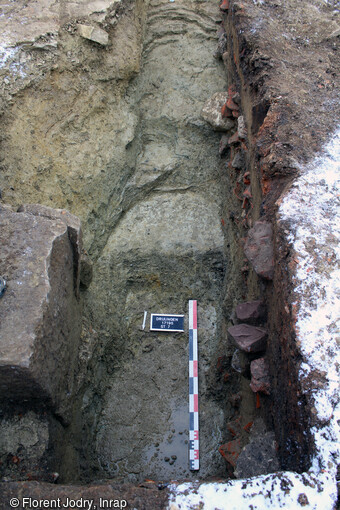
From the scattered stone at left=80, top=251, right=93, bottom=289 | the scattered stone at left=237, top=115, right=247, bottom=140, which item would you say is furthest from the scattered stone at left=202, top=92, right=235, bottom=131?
the scattered stone at left=80, top=251, right=93, bottom=289

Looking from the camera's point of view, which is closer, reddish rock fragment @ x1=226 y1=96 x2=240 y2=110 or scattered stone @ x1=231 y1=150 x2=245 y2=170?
scattered stone @ x1=231 y1=150 x2=245 y2=170

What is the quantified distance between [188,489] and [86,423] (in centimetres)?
125

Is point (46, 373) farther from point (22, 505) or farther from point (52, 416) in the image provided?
point (22, 505)

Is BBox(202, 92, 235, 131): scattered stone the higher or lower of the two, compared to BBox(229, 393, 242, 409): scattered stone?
higher

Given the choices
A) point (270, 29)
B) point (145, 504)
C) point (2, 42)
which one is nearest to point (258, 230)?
point (145, 504)

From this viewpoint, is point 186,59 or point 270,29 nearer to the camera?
point 270,29

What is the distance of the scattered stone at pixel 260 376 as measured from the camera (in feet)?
6.23

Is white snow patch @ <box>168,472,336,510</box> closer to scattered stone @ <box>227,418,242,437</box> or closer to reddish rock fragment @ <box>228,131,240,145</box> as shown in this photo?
scattered stone @ <box>227,418,242,437</box>

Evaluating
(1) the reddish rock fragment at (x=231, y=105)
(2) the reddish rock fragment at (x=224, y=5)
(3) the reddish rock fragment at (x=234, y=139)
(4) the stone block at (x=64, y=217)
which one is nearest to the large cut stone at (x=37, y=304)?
(4) the stone block at (x=64, y=217)

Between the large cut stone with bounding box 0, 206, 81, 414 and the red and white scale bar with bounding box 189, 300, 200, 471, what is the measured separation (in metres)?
0.91

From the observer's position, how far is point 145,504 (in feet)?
4.88

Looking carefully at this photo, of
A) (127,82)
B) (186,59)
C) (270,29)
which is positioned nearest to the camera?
(270,29)

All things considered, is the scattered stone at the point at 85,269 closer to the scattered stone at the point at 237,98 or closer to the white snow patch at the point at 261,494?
the white snow patch at the point at 261,494

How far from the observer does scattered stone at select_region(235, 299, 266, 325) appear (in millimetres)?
2139
